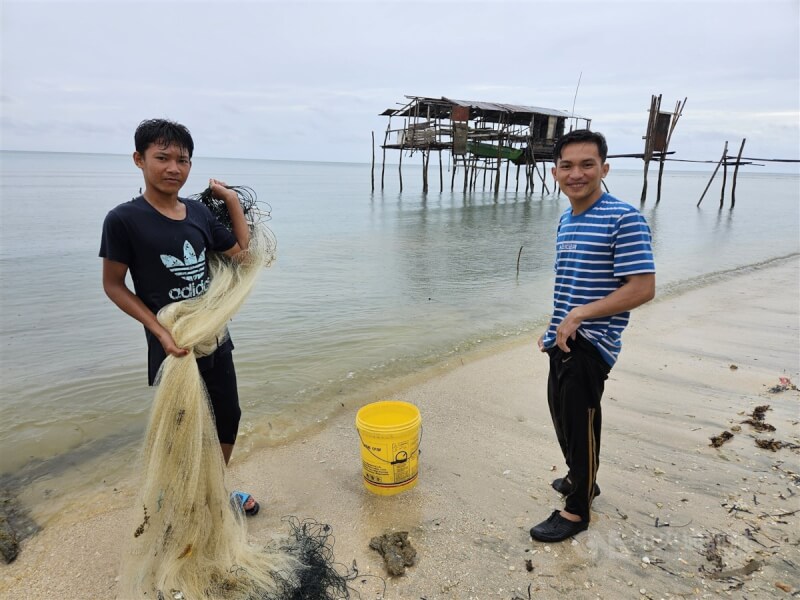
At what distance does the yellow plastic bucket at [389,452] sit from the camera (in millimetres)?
2990

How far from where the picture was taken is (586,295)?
7.99 ft

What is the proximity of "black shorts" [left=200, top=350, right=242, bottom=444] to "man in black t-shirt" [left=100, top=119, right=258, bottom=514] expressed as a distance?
0.05m

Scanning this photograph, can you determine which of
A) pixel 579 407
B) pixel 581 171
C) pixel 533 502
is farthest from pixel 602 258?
pixel 533 502

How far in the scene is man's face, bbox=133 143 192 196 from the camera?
7.42 ft

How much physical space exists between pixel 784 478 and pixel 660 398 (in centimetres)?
136

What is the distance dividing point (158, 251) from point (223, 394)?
2.88ft

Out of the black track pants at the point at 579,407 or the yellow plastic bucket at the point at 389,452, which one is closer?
the black track pants at the point at 579,407

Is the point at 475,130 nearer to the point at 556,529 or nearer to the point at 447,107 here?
the point at 447,107

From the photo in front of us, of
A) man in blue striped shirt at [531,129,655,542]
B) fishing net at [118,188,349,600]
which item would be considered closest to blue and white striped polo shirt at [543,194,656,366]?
man in blue striped shirt at [531,129,655,542]

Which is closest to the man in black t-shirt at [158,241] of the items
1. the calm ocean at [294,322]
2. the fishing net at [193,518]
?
the fishing net at [193,518]

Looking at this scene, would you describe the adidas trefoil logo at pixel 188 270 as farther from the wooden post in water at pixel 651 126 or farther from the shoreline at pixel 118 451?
the wooden post in water at pixel 651 126

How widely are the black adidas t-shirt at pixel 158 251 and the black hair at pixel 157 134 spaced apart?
0.25 metres

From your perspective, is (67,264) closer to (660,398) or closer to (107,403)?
(107,403)

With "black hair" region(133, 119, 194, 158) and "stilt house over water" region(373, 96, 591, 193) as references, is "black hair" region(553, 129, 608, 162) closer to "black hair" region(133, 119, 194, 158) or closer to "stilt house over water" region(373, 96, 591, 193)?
"black hair" region(133, 119, 194, 158)
